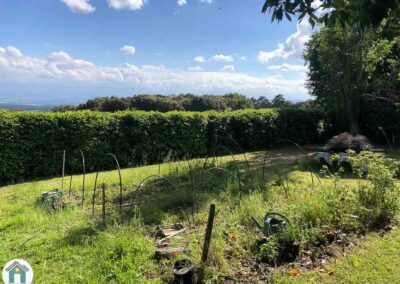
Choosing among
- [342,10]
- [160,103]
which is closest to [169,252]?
[342,10]

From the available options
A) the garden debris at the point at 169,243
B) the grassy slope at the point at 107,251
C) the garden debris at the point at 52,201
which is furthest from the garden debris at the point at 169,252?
the garden debris at the point at 52,201

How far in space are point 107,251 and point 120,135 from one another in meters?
7.43

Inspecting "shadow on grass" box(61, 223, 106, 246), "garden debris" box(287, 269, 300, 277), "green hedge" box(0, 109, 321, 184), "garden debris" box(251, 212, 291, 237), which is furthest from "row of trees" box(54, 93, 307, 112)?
"garden debris" box(287, 269, 300, 277)

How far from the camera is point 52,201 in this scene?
18.5 ft

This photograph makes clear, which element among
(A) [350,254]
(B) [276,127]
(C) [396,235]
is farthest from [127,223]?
(B) [276,127]

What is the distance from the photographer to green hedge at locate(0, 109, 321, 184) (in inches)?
364

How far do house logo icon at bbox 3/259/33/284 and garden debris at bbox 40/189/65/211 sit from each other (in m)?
3.62

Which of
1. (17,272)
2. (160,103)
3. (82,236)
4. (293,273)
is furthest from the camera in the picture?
(160,103)

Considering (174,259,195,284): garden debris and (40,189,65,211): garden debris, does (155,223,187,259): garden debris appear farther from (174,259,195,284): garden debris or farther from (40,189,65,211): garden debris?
(40,189,65,211): garden debris

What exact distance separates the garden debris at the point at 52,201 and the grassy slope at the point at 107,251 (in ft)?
0.81

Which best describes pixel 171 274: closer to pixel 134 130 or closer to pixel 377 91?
pixel 134 130

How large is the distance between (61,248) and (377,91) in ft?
41.2

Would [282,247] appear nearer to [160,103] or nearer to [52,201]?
[52,201]

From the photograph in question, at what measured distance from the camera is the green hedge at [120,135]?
9.25m
